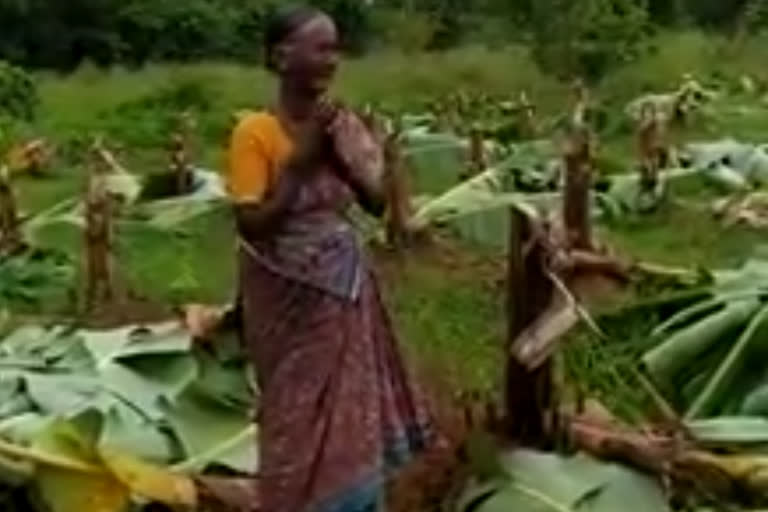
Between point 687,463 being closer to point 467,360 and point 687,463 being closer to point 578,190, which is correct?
point 578,190

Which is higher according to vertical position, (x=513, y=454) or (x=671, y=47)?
(x=513, y=454)

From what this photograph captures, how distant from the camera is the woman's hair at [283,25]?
516 cm

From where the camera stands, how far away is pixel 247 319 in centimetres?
549

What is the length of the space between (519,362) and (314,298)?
127cm

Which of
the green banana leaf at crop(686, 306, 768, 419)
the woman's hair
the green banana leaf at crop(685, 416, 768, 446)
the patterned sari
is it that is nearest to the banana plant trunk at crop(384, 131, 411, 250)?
the green banana leaf at crop(686, 306, 768, 419)

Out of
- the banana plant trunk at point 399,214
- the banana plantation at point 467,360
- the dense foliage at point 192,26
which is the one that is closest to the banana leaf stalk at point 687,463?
the banana plantation at point 467,360

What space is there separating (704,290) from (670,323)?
0.97 feet

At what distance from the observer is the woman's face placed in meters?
5.14

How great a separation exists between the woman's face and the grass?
8.29 feet

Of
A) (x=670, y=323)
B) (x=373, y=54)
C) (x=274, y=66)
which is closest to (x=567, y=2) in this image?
(x=373, y=54)

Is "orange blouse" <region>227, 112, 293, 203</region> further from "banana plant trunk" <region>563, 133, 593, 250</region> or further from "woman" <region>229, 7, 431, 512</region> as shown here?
"banana plant trunk" <region>563, 133, 593, 250</region>

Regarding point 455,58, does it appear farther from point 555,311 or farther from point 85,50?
point 555,311

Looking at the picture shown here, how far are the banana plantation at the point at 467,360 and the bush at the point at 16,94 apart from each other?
736 cm

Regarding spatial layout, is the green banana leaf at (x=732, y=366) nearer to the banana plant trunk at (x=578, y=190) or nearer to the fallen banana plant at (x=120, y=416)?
the banana plant trunk at (x=578, y=190)
